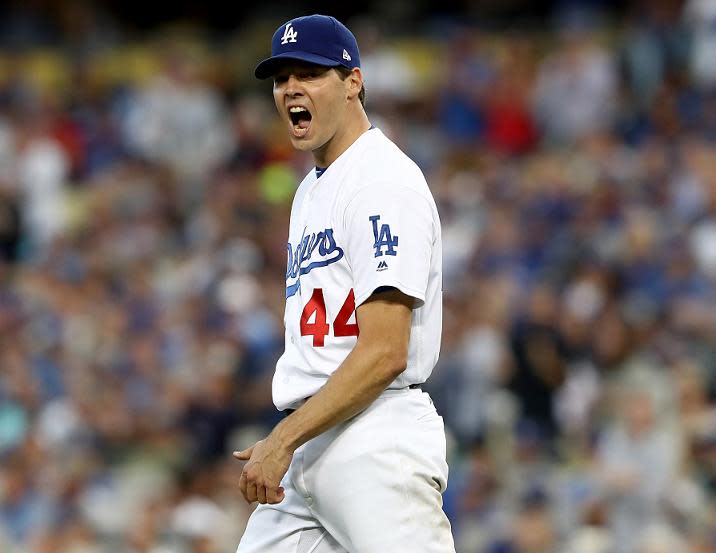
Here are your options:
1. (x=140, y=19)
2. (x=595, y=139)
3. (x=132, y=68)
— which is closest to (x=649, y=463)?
(x=595, y=139)

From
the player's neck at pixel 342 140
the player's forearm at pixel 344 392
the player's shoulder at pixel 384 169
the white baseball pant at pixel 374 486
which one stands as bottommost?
the white baseball pant at pixel 374 486

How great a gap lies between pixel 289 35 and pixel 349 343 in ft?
2.82

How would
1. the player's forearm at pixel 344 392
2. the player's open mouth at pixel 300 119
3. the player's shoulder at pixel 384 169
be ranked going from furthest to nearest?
1. the player's open mouth at pixel 300 119
2. the player's shoulder at pixel 384 169
3. the player's forearm at pixel 344 392

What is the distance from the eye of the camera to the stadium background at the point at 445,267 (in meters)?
7.91

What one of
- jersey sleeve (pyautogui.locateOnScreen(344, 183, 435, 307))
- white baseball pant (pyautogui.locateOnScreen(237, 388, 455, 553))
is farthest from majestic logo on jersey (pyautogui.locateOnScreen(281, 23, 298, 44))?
white baseball pant (pyautogui.locateOnScreen(237, 388, 455, 553))

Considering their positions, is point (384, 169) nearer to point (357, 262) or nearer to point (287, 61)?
point (357, 262)

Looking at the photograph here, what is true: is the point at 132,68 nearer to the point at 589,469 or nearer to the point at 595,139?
the point at 595,139

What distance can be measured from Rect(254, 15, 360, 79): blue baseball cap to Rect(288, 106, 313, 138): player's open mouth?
0.43ft

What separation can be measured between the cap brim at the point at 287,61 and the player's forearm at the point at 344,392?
0.79 metres

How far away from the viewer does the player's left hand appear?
3.53 metres


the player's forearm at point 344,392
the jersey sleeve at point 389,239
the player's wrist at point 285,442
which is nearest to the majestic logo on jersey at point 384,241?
the jersey sleeve at point 389,239

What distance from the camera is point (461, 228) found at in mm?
10195

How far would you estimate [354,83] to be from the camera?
12.8 feet

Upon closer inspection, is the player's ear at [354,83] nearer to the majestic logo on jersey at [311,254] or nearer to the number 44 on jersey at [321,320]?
the majestic logo on jersey at [311,254]
